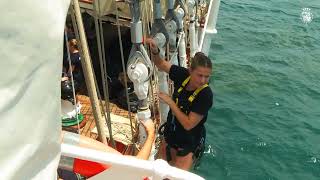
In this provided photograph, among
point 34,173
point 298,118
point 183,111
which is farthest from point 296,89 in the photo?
point 34,173

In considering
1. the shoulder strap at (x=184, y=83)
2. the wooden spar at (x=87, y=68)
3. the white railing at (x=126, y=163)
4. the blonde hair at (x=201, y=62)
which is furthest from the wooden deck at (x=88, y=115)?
the white railing at (x=126, y=163)

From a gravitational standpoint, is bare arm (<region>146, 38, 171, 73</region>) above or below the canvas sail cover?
below

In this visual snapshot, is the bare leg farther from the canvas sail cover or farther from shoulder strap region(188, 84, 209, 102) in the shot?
the canvas sail cover

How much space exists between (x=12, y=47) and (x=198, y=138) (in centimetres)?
440

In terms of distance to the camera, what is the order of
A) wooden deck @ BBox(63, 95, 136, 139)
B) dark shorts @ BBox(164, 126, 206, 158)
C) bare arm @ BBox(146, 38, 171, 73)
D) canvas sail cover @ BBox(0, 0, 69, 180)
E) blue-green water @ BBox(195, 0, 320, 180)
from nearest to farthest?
1. canvas sail cover @ BBox(0, 0, 69, 180)
2. bare arm @ BBox(146, 38, 171, 73)
3. dark shorts @ BBox(164, 126, 206, 158)
4. wooden deck @ BBox(63, 95, 136, 139)
5. blue-green water @ BBox(195, 0, 320, 180)

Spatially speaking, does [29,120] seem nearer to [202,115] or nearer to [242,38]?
[202,115]

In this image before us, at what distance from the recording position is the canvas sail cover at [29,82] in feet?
4.72

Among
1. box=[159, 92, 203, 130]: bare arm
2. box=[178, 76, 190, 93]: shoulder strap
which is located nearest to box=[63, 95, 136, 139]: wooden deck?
box=[178, 76, 190, 93]: shoulder strap

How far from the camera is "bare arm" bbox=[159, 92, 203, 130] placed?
16.3 ft

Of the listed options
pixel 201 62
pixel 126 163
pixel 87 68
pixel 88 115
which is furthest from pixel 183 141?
pixel 126 163

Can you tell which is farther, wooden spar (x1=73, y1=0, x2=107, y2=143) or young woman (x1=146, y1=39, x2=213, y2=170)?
young woman (x1=146, y1=39, x2=213, y2=170)

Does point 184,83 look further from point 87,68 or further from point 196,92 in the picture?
point 87,68

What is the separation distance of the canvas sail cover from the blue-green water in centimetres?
663

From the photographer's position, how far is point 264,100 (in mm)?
11000
